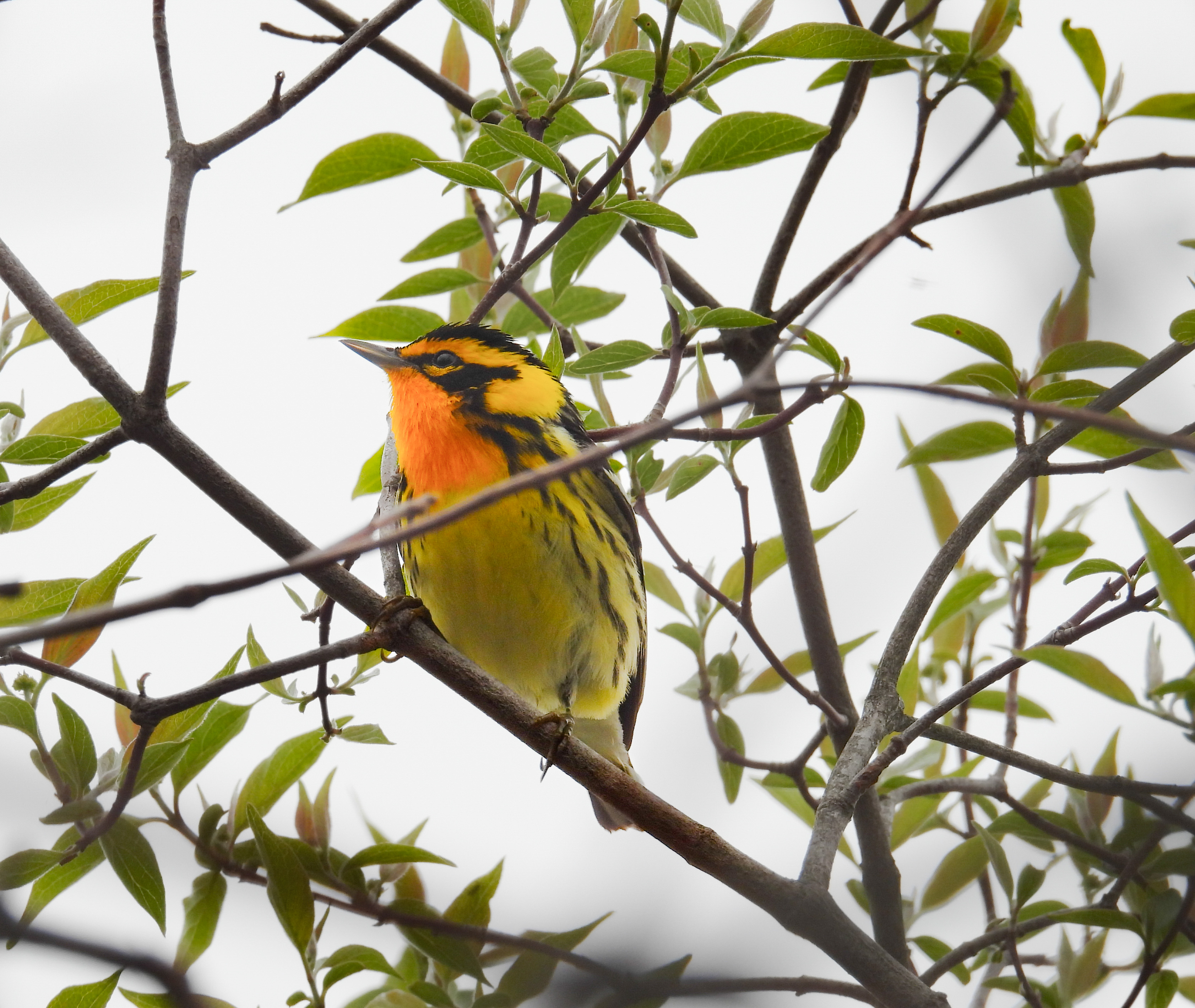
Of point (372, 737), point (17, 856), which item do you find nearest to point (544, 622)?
point (372, 737)

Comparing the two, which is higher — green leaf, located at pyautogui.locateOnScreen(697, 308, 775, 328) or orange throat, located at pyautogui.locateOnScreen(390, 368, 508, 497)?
orange throat, located at pyautogui.locateOnScreen(390, 368, 508, 497)

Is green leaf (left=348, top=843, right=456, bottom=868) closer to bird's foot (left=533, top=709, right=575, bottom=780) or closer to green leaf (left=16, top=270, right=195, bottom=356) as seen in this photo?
bird's foot (left=533, top=709, right=575, bottom=780)

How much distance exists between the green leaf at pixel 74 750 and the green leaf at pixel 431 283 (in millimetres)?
1172

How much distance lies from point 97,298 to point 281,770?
862mm

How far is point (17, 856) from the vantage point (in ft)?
5.50

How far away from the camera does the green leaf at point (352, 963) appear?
1.81 metres

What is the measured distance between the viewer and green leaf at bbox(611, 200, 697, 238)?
1964mm

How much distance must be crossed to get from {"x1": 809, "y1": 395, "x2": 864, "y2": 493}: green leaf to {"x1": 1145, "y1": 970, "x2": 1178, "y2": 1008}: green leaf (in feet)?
3.32

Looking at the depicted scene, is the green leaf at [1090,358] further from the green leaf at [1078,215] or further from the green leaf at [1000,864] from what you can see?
the green leaf at [1000,864]

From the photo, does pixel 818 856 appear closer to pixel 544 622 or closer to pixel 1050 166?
pixel 544 622

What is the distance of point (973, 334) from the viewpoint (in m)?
2.20

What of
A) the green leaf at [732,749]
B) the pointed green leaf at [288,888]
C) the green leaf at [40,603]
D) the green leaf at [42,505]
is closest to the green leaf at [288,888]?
the pointed green leaf at [288,888]

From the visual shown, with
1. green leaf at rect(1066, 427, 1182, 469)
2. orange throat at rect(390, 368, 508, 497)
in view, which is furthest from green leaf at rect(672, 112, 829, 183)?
orange throat at rect(390, 368, 508, 497)

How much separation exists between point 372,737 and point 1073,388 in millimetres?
1472
